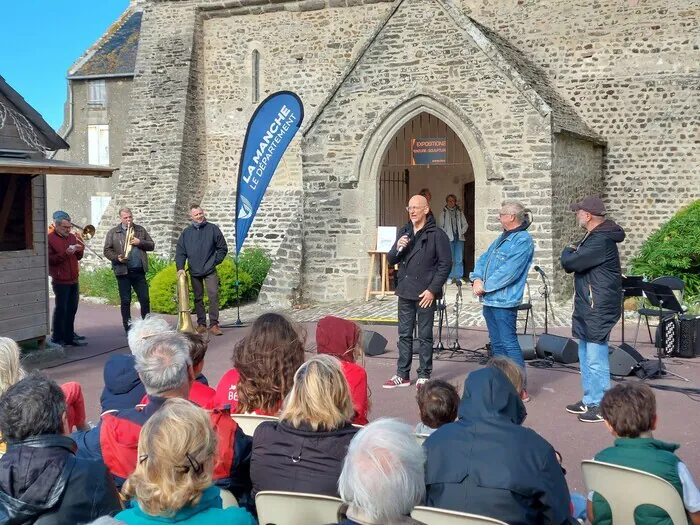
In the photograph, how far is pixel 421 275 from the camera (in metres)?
8.25

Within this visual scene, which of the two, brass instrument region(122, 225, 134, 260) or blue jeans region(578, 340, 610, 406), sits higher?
brass instrument region(122, 225, 134, 260)

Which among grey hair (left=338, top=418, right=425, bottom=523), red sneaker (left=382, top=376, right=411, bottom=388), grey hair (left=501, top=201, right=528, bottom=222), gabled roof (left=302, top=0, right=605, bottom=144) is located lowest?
red sneaker (left=382, top=376, right=411, bottom=388)

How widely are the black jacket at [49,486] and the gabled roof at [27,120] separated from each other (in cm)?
781

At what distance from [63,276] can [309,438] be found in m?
8.55

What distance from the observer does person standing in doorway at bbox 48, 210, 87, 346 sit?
11.1 metres

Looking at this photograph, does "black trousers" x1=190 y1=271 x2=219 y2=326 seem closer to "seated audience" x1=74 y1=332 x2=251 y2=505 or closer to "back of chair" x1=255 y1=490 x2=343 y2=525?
"seated audience" x1=74 y1=332 x2=251 y2=505

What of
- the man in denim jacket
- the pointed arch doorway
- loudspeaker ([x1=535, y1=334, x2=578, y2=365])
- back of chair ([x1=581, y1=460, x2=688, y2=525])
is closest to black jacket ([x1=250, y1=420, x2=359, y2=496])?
back of chair ([x1=581, y1=460, x2=688, y2=525])

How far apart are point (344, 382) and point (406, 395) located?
4.52 m

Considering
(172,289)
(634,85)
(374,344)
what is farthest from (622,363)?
(634,85)

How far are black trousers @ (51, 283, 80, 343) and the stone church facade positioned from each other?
467cm

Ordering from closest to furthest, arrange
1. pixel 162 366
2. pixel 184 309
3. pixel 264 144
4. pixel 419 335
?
pixel 162 366, pixel 419 335, pixel 184 309, pixel 264 144

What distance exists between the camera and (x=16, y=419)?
3.12 m

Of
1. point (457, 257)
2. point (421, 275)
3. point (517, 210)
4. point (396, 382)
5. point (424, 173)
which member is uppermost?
point (424, 173)

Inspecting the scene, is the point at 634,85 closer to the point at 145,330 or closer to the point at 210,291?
the point at 210,291
